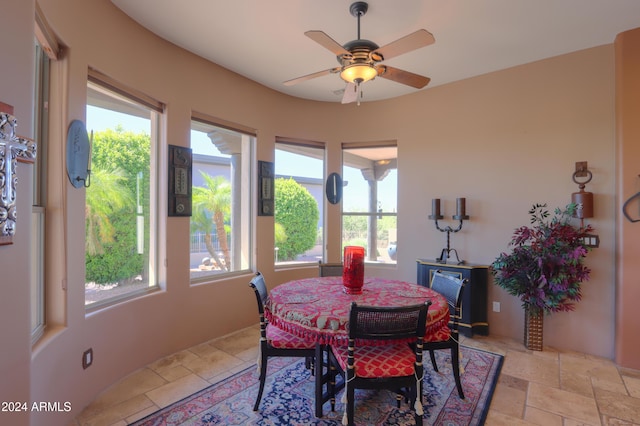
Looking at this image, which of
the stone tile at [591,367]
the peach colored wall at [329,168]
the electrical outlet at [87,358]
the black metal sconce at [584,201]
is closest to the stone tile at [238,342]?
the peach colored wall at [329,168]

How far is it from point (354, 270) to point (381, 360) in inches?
25.0

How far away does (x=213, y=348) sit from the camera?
10.2 feet

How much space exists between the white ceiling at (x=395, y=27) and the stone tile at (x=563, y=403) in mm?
2935

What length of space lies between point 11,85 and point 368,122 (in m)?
3.68

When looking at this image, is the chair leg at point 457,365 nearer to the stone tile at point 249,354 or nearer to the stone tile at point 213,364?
Result: the stone tile at point 249,354

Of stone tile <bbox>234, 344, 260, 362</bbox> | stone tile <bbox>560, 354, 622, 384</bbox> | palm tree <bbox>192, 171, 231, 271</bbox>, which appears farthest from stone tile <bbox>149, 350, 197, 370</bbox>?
stone tile <bbox>560, 354, 622, 384</bbox>

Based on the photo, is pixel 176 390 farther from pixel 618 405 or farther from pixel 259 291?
pixel 618 405

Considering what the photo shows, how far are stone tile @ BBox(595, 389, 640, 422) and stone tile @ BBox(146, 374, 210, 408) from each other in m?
2.89

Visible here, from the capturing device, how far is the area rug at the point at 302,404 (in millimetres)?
2023

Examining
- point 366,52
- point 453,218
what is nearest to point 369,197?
point 453,218

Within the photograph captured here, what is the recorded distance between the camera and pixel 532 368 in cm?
274

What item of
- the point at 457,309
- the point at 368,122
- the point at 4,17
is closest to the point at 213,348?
the point at 457,309

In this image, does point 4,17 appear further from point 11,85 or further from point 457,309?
point 457,309

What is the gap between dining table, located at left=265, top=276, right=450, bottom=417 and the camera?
181 centimetres
